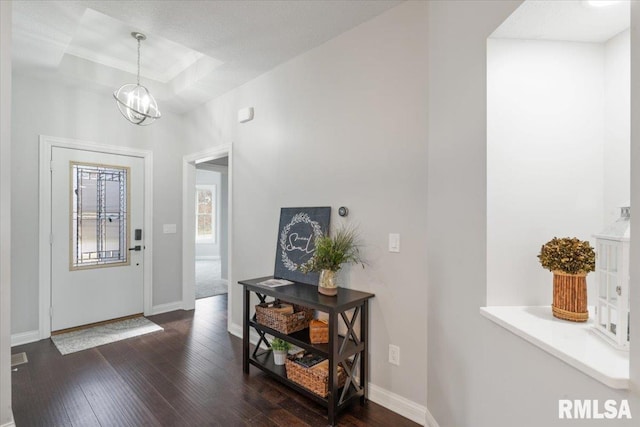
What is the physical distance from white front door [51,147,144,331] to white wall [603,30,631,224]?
4512 mm

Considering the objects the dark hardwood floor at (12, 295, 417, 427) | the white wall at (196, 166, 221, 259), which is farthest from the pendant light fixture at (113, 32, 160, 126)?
the white wall at (196, 166, 221, 259)

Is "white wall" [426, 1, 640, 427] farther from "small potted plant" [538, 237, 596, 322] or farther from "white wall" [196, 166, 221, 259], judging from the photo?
"white wall" [196, 166, 221, 259]

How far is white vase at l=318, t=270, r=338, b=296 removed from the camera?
222 centimetres

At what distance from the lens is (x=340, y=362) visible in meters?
2.09

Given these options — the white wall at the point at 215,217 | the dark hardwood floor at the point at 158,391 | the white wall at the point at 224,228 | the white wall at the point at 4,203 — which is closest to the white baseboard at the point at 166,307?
the dark hardwood floor at the point at 158,391

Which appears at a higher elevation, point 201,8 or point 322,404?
point 201,8

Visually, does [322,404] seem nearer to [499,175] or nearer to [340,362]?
[340,362]

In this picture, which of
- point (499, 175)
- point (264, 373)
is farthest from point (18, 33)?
point (499, 175)

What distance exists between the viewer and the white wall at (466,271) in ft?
3.76

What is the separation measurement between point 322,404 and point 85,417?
5.16ft

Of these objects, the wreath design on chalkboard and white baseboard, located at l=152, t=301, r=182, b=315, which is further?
white baseboard, located at l=152, t=301, r=182, b=315

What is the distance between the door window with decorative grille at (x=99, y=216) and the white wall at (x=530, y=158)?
13.6 feet

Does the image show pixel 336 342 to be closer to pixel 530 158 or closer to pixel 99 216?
pixel 530 158

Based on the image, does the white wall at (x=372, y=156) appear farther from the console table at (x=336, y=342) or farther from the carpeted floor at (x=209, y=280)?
the carpeted floor at (x=209, y=280)
